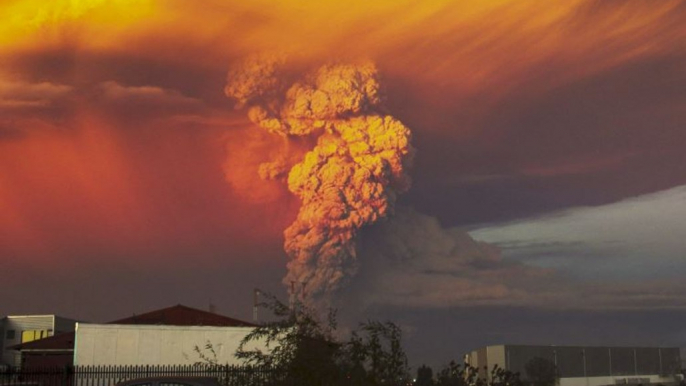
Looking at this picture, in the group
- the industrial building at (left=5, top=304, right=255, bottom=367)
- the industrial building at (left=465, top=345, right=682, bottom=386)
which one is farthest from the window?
the industrial building at (left=5, top=304, right=255, bottom=367)

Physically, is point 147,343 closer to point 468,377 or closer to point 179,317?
point 179,317

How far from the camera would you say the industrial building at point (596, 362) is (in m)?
88.8

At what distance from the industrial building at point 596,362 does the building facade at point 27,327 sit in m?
42.5

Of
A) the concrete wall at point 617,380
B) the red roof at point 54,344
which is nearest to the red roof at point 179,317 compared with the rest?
the red roof at point 54,344

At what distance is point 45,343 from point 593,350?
66514mm

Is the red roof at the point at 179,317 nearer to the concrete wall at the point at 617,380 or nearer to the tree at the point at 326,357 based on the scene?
the tree at the point at 326,357

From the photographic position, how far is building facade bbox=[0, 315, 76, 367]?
3487 inches

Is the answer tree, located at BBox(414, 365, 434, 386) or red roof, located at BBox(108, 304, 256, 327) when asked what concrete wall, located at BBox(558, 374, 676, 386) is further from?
tree, located at BBox(414, 365, 434, 386)

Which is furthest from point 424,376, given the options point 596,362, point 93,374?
point 596,362

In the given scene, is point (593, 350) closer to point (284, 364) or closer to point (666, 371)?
point (666, 371)

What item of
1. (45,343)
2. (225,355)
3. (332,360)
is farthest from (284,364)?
(45,343)

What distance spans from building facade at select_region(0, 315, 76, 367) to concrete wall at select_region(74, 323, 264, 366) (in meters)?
48.2

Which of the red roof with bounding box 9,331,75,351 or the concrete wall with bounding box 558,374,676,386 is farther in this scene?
the concrete wall with bounding box 558,374,676,386

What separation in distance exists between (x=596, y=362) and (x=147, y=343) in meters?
67.5
